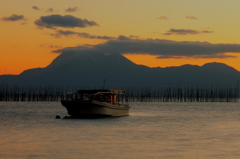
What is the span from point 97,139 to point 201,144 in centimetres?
822

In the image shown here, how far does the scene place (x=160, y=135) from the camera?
43156 mm

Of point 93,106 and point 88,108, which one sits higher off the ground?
point 93,106

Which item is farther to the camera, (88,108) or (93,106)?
(88,108)

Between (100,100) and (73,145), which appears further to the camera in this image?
(100,100)

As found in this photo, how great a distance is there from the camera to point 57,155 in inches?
1141

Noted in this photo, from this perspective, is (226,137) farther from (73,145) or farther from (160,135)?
(73,145)

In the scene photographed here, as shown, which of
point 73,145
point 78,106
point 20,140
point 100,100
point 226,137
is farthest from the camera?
point 100,100

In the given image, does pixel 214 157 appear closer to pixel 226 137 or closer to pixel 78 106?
pixel 226 137

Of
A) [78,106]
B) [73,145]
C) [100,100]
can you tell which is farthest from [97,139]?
[100,100]

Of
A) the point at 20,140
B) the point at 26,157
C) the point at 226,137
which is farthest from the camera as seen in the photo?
the point at 226,137

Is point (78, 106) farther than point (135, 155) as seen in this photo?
Yes

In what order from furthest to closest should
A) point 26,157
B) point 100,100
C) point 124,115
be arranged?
1. point 124,115
2. point 100,100
3. point 26,157

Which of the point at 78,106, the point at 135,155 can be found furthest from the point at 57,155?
the point at 78,106

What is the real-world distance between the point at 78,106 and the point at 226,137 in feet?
71.3
